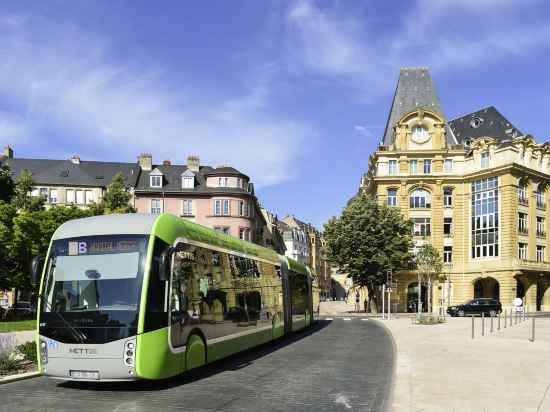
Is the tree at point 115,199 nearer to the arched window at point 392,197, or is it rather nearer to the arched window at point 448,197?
the arched window at point 392,197

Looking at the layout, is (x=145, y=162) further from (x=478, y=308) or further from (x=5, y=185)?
(x=478, y=308)

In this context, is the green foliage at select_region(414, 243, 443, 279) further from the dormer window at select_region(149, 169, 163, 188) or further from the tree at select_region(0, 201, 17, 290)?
the tree at select_region(0, 201, 17, 290)

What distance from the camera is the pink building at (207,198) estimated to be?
6675 centimetres

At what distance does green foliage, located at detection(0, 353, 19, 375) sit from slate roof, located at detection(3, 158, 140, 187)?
5633cm

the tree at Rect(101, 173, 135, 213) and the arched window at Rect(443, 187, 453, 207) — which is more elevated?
the arched window at Rect(443, 187, 453, 207)

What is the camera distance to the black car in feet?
162

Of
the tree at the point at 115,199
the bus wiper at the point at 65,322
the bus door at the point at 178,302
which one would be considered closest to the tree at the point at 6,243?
the tree at the point at 115,199

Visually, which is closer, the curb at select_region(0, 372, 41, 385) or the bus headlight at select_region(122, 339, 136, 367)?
the bus headlight at select_region(122, 339, 136, 367)

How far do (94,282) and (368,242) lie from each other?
159 feet

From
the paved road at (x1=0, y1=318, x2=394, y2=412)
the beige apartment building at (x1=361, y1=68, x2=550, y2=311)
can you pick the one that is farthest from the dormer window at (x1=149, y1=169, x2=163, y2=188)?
the paved road at (x1=0, y1=318, x2=394, y2=412)

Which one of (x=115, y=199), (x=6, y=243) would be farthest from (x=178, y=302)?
(x=115, y=199)

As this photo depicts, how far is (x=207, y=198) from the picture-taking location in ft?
223

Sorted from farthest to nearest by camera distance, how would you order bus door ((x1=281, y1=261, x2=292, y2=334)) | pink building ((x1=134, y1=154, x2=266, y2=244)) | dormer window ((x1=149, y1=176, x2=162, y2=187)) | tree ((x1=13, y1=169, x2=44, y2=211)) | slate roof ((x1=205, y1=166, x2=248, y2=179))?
1. dormer window ((x1=149, y1=176, x2=162, y2=187))
2. slate roof ((x1=205, y1=166, x2=248, y2=179))
3. pink building ((x1=134, y1=154, x2=266, y2=244))
4. tree ((x1=13, y1=169, x2=44, y2=211))
5. bus door ((x1=281, y1=261, x2=292, y2=334))

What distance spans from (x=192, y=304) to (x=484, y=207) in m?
59.6
